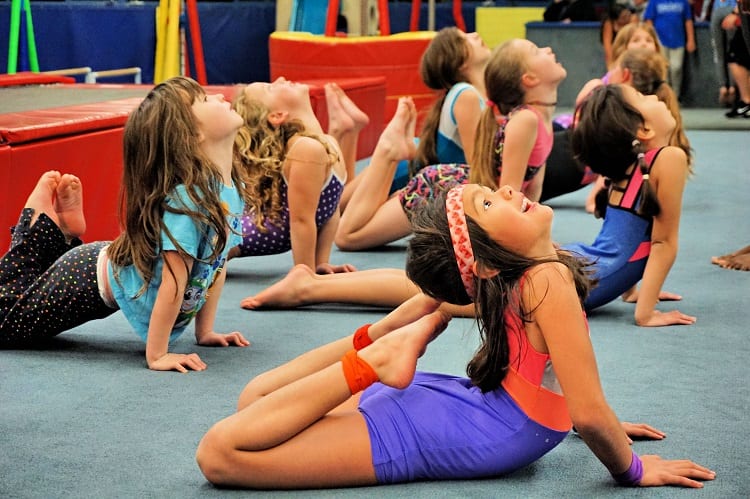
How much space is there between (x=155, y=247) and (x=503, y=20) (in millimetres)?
8900

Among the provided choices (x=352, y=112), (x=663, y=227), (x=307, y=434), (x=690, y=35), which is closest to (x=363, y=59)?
(x=352, y=112)

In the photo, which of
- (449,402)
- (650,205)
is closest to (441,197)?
(449,402)

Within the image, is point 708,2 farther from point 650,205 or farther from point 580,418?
point 580,418

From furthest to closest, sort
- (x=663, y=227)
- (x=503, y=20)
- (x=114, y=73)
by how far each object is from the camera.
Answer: (x=503, y=20), (x=114, y=73), (x=663, y=227)

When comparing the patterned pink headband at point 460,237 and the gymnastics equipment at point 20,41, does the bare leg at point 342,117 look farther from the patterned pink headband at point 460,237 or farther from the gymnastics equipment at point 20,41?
the gymnastics equipment at point 20,41

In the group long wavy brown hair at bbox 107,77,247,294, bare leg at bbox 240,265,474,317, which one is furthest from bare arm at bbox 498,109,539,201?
Result: long wavy brown hair at bbox 107,77,247,294

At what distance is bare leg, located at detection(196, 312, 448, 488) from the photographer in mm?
1930

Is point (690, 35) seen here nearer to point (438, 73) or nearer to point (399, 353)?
point (438, 73)

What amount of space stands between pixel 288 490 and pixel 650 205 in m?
1.71

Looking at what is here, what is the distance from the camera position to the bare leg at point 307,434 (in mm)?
1930

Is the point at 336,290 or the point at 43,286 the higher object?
the point at 43,286

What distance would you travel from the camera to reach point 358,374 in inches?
75.7

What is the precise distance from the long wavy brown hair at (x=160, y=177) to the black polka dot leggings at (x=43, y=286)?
0.55 feet

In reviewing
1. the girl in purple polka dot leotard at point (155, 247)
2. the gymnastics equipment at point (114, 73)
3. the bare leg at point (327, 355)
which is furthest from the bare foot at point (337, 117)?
the gymnastics equipment at point (114, 73)
